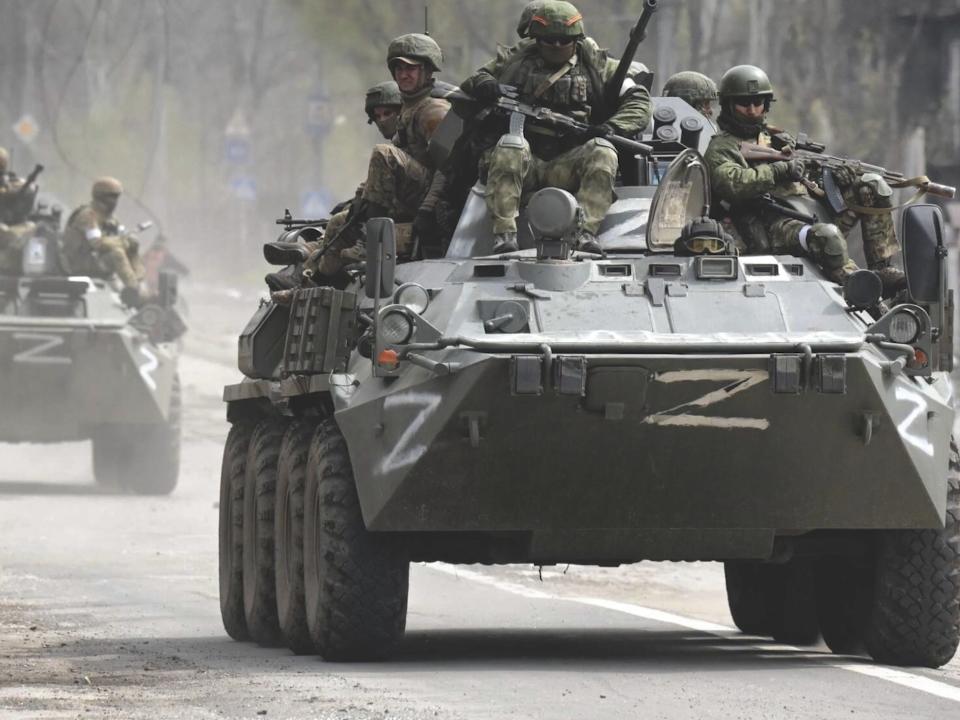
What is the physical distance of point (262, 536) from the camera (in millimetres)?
13977

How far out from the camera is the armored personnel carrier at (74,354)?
2505 centimetres

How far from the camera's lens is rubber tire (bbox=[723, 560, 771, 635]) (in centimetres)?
1453

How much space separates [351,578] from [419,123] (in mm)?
2765

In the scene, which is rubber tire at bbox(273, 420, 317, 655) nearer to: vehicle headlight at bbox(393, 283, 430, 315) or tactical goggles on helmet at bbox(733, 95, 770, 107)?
vehicle headlight at bbox(393, 283, 430, 315)

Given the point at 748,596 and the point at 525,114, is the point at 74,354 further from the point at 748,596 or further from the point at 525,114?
the point at 525,114

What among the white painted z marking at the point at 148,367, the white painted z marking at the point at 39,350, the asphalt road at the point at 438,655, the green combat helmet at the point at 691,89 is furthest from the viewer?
the white painted z marking at the point at 148,367

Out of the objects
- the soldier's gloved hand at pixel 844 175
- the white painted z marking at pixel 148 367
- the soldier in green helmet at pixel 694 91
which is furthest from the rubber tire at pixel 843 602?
the white painted z marking at pixel 148 367

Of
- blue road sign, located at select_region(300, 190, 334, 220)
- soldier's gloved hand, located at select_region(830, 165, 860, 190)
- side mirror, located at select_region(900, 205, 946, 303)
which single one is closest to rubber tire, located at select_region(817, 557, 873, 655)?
side mirror, located at select_region(900, 205, 946, 303)

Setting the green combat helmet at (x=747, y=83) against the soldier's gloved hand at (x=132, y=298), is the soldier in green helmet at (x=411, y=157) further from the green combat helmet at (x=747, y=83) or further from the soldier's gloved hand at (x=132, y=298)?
the soldier's gloved hand at (x=132, y=298)

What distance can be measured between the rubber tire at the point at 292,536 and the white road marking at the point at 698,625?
218 cm

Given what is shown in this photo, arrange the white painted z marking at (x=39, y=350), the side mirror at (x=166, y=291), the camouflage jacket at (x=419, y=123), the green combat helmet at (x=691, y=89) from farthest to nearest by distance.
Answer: the side mirror at (x=166, y=291) < the white painted z marking at (x=39, y=350) < the green combat helmet at (x=691, y=89) < the camouflage jacket at (x=419, y=123)

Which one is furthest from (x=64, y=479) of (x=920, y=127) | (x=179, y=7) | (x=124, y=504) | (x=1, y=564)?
(x=179, y=7)

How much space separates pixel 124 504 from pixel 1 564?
6.33 metres

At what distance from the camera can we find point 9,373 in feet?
82.3
